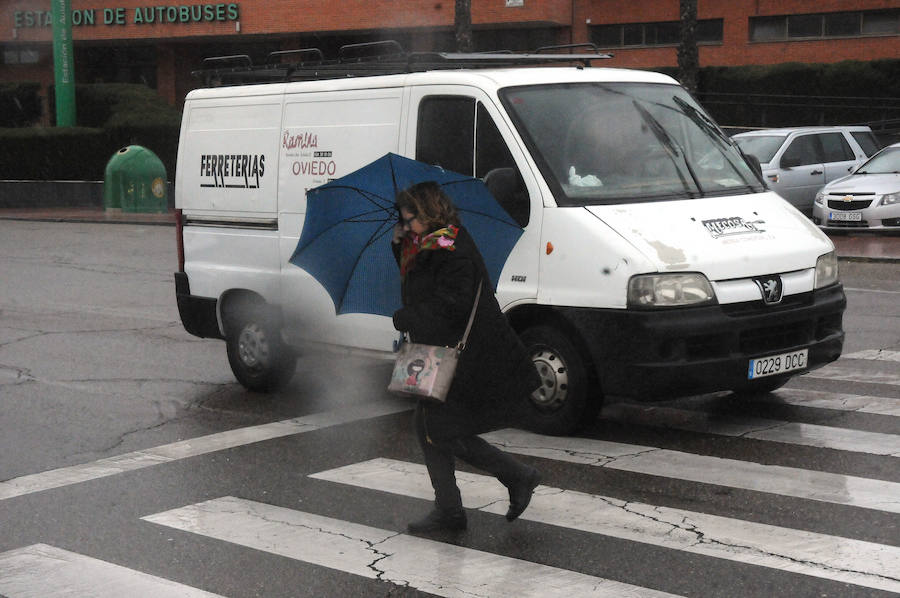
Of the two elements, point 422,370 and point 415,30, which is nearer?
point 422,370

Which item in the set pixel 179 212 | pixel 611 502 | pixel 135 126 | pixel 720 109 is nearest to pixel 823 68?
pixel 720 109

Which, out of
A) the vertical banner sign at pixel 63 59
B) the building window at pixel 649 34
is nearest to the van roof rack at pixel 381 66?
the vertical banner sign at pixel 63 59

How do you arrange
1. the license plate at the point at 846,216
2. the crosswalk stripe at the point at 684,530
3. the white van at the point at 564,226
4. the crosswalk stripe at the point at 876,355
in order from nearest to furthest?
the crosswalk stripe at the point at 684,530 < the white van at the point at 564,226 < the crosswalk stripe at the point at 876,355 < the license plate at the point at 846,216

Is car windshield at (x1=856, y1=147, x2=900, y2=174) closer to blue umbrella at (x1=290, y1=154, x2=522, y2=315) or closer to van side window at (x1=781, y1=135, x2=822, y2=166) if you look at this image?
van side window at (x1=781, y1=135, x2=822, y2=166)

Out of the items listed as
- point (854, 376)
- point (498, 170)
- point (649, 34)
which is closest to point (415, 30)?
point (649, 34)

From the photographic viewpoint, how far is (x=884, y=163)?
68.2 feet

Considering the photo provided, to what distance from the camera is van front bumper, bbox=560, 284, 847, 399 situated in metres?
6.88

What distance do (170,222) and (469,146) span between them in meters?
20.4

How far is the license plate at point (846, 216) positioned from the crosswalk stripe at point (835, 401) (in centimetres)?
1191

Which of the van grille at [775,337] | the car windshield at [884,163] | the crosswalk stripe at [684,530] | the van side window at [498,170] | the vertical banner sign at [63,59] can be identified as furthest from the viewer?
the vertical banner sign at [63,59]

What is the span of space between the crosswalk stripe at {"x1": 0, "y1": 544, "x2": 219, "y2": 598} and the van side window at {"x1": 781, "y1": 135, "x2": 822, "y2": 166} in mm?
18275

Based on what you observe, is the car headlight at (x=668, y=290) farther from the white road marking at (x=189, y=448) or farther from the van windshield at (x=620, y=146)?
the white road marking at (x=189, y=448)

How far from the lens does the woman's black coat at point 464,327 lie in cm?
544

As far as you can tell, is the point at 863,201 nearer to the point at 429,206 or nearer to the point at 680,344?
the point at 680,344
